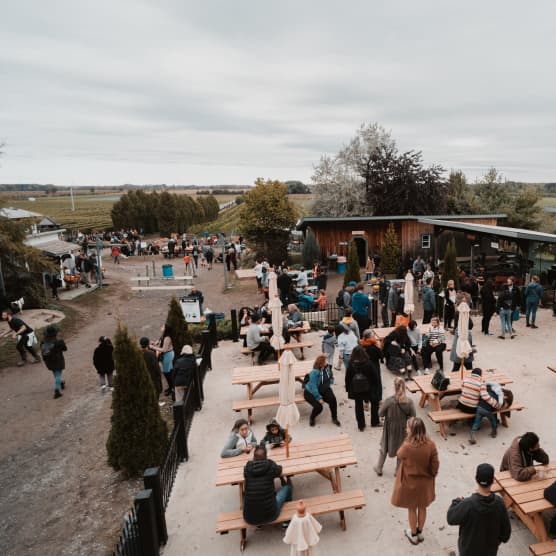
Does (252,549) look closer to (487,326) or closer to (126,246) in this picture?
(487,326)

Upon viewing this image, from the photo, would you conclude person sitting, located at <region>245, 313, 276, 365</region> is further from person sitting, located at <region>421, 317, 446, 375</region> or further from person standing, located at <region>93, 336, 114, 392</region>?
person sitting, located at <region>421, 317, 446, 375</region>

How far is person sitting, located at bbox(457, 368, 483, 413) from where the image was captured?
7062mm

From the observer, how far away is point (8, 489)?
298 inches

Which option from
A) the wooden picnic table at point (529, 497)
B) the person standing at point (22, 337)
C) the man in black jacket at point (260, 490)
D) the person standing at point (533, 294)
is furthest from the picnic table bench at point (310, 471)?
the person standing at point (22, 337)

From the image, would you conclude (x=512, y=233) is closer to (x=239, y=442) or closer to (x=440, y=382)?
(x=440, y=382)

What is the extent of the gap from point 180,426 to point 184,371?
1.89 meters

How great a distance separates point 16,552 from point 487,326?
38.5ft

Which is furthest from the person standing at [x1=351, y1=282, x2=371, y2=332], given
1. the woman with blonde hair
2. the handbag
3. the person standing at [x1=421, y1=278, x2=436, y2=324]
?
the woman with blonde hair

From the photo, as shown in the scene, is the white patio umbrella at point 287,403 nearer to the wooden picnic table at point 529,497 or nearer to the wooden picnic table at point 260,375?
the wooden picnic table at point 529,497

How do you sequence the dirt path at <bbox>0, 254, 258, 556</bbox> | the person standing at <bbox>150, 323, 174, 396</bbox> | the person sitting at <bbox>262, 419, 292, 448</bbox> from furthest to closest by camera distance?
the person standing at <bbox>150, 323, 174, 396</bbox> < the dirt path at <bbox>0, 254, 258, 556</bbox> < the person sitting at <bbox>262, 419, 292, 448</bbox>

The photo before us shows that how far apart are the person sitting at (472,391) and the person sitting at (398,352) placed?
98.2 inches

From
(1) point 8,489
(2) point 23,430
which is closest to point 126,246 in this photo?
(2) point 23,430

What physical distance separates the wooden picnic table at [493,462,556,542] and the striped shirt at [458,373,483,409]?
1.79 m

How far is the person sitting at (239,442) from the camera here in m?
6.15
